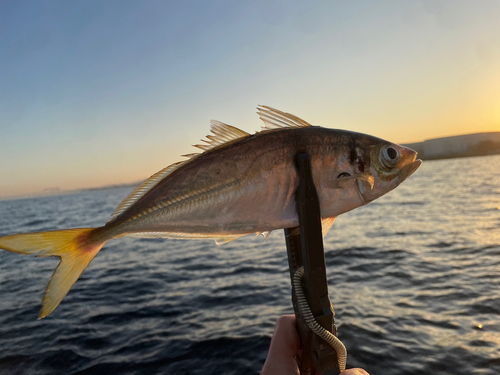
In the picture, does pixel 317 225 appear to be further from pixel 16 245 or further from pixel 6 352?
pixel 6 352

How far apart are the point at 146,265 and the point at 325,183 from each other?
14.7m

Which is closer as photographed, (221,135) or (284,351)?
(221,135)

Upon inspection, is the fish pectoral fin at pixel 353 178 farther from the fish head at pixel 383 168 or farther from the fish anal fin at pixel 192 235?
the fish anal fin at pixel 192 235

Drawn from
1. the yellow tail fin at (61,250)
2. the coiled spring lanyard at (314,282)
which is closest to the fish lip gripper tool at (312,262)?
the coiled spring lanyard at (314,282)

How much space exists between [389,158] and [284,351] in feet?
5.51

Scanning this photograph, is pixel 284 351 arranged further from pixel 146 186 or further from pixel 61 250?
pixel 61 250

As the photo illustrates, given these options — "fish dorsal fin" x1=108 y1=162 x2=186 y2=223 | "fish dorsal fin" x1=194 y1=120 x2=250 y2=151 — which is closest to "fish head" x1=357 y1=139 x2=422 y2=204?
"fish dorsal fin" x1=194 y1=120 x2=250 y2=151

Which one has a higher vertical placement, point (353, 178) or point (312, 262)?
point (353, 178)

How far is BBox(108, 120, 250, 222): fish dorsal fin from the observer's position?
2.00 meters

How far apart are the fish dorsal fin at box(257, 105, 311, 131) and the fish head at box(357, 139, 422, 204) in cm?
45

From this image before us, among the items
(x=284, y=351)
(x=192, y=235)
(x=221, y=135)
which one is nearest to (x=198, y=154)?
(x=221, y=135)

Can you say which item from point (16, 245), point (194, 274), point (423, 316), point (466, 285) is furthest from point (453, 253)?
point (16, 245)

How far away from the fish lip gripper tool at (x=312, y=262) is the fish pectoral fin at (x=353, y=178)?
15 cm

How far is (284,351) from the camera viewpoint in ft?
8.22
